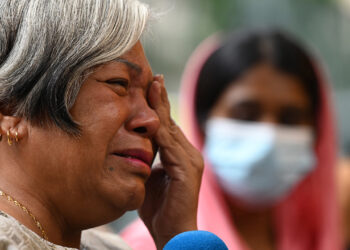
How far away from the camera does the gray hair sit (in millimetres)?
1904

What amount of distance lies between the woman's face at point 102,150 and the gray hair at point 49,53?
43 mm

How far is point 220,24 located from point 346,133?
282cm

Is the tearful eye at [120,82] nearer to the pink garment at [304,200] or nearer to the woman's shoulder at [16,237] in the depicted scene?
the woman's shoulder at [16,237]

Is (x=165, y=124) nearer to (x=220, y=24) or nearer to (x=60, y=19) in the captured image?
(x=60, y=19)

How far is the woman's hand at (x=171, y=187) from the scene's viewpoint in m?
2.40

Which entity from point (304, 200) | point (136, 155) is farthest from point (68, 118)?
point (304, 200)

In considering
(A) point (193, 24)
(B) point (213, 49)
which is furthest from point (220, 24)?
(B) point (213, 49)

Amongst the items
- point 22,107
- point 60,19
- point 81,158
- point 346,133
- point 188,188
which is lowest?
point 346,133

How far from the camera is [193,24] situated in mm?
11711

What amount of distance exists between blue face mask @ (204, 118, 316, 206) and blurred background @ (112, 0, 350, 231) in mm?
6342

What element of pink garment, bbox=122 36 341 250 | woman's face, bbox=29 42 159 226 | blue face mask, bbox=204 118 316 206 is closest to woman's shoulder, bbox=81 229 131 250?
woman's face, bbox=29 42 159 226

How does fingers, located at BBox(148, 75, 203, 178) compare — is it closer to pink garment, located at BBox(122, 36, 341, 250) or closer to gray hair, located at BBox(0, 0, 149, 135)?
gray hair, located at BBox(0, 0, 149, 135)

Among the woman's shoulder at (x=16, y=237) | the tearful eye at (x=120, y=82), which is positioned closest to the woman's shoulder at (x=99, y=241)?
the woman's shoulder at (x=16, y=237)

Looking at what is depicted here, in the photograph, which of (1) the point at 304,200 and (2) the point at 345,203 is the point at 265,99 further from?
(2) the point at 345,203
